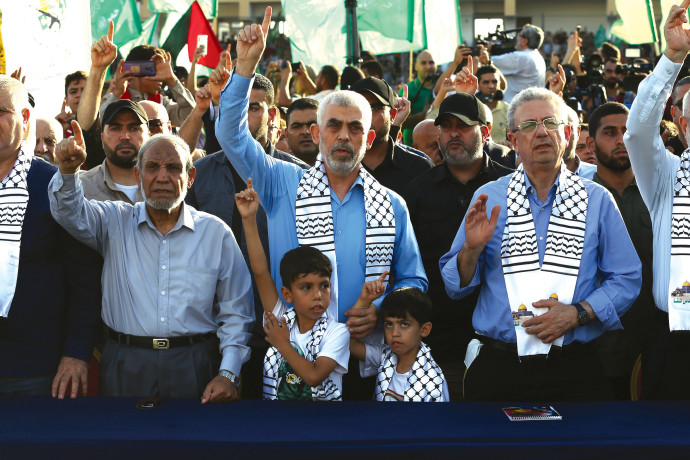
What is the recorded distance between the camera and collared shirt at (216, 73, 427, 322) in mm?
3955

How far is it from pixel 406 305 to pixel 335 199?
631 mm

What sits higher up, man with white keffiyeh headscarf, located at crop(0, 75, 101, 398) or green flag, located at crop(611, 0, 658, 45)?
green flag, located at crop(611, 0, 658, 45)

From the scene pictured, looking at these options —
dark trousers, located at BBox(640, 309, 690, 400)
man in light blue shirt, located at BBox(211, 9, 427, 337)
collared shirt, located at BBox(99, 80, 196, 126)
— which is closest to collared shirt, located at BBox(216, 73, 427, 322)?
man in light blue shirt, located at BBox(211, 9, 427, 337)

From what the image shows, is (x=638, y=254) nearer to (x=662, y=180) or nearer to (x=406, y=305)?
(x=662, y=180)

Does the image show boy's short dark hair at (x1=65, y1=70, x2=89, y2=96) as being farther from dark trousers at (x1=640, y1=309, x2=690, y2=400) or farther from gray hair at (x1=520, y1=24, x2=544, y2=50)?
gray hair at (x1=520, y1=24, x2=544, y2=50)

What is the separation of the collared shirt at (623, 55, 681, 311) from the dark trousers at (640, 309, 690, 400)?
0.12 m

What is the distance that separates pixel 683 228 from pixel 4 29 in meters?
4.47

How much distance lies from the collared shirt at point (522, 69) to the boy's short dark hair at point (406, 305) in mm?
5826

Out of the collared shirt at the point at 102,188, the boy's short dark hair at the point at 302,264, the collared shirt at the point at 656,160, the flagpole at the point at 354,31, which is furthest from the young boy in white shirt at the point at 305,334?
the flagpole at the point at 354,31

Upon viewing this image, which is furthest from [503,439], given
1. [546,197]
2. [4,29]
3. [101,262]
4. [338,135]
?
[4,29]

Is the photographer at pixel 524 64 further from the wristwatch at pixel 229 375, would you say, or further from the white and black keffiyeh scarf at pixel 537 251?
the wristwatch at pixel 229 375

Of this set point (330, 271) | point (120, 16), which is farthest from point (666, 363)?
point (120, 16)

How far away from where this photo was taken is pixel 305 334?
148 inches

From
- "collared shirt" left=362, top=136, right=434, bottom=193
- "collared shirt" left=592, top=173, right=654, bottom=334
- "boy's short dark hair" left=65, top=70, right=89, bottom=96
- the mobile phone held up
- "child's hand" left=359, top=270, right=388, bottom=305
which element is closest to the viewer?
"child's hand" left=359, top=270, right=388, bottom=305
